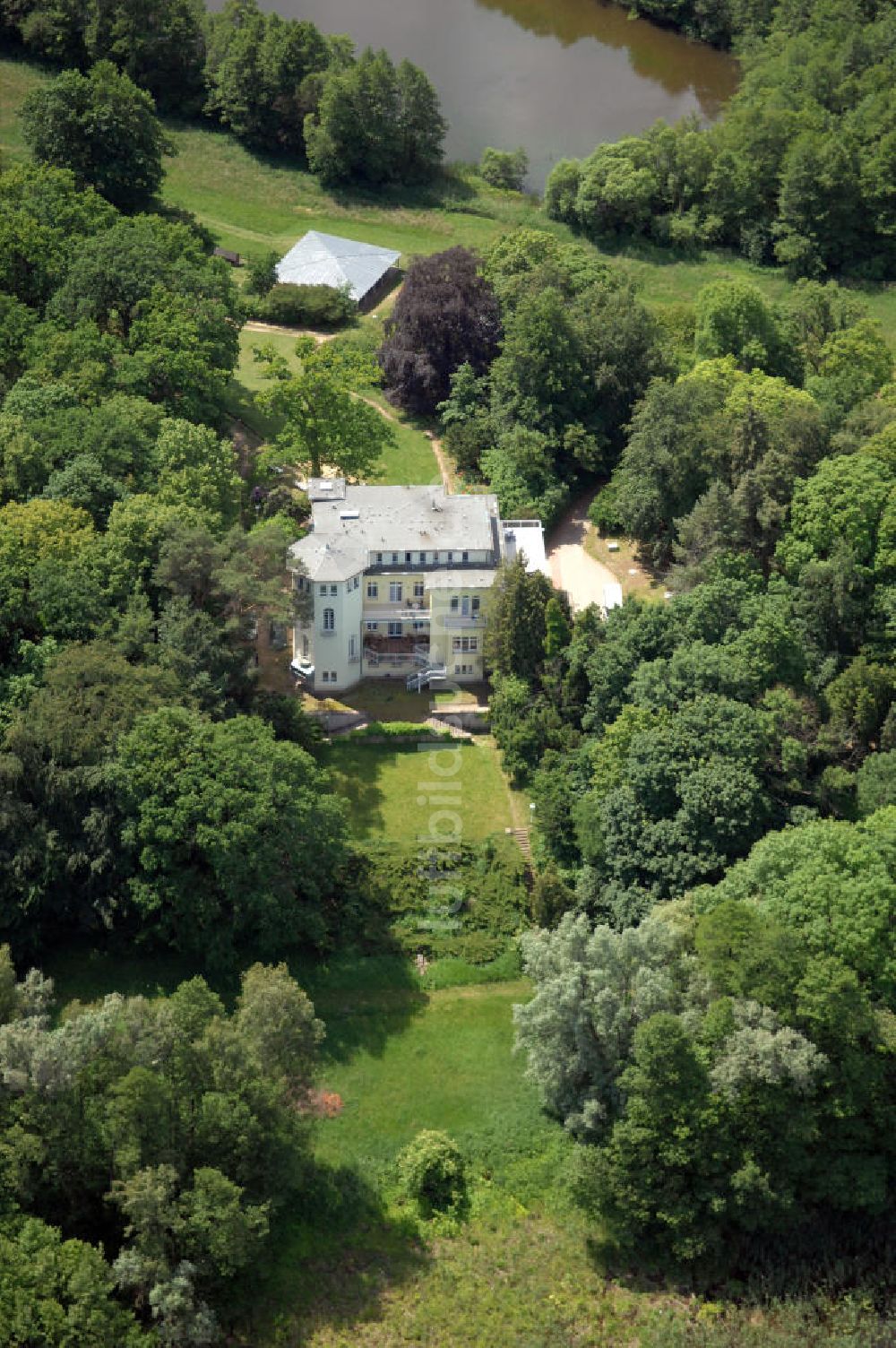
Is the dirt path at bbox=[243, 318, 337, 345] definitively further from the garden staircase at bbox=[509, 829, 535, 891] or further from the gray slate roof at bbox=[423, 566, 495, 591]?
the garden staircase at bbox=[509, 829, 535, 891]

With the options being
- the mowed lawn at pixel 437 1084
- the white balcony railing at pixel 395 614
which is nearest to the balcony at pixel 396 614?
the white balcony railing at pixel 395 614

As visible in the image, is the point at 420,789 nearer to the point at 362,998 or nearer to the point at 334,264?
the point at 362,998

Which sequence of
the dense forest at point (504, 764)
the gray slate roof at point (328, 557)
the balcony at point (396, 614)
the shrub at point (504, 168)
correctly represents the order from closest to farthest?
the dense forest at point (504, 764), the gray slate roof at point (328, 557), the balcony at point (396, 614), the shrub at point (504, 168)

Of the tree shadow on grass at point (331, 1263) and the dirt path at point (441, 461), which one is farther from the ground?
the dirt path at point (441, 461)

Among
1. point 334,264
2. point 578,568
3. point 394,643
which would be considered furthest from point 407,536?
point 334,264

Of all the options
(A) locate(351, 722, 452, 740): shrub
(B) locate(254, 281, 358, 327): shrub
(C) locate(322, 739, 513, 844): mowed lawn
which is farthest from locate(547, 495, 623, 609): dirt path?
(B) locate(254, 281, 358, 327): shrub

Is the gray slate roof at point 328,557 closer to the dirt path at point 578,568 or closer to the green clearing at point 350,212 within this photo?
the dirt path at point 578,568
